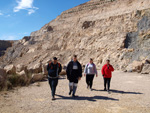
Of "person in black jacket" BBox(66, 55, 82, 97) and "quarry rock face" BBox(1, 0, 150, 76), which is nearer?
"person in black jacket" BBox(66, 55, 82, 97)

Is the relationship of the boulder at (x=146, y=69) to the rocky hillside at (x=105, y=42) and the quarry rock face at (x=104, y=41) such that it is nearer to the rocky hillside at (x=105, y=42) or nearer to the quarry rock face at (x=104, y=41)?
the rocky hillside at (x=105, y=42)

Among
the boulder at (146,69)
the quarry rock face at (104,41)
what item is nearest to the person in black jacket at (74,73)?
the quarry rock face at (104,41)

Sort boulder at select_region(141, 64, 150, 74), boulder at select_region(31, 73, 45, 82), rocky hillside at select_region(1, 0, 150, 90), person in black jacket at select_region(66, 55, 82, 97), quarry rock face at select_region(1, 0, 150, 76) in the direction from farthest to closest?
quarry rock face at select_region(1, 0, 150, 76) < rocky hillside at select_region(1, 0, 150, 90) < boulder at select_region(141, 64, 150, 74) < boulder at select_region(31, 73, 45, 82) < person in black jacket at select_region(66, 55, 82, 97)

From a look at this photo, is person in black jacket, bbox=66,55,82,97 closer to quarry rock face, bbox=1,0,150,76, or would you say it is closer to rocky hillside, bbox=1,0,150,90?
rocky hillside, bbox=1,0,150,90

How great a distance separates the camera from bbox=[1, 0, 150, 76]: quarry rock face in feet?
62.7

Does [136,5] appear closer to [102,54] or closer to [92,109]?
[102,54]

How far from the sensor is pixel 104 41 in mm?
24125

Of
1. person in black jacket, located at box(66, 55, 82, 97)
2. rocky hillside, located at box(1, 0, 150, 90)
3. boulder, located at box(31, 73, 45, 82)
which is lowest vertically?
boulder, located at box(31, 73, 45, 82)

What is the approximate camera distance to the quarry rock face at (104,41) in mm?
19111

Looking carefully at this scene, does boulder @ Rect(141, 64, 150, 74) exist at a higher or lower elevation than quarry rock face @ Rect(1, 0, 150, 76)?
lower

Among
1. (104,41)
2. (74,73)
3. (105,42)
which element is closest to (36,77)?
(74,73)

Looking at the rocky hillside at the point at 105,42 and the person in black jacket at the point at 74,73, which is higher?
the rocky hillside at the point at 105,42

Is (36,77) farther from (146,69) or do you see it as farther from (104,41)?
(104,41)

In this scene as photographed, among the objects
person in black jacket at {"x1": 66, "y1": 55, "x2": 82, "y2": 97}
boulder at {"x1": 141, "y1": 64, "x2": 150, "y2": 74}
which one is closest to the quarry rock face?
boulder at {"x1": 141, "y1": 64, "x2": 150, "y2": 74}
